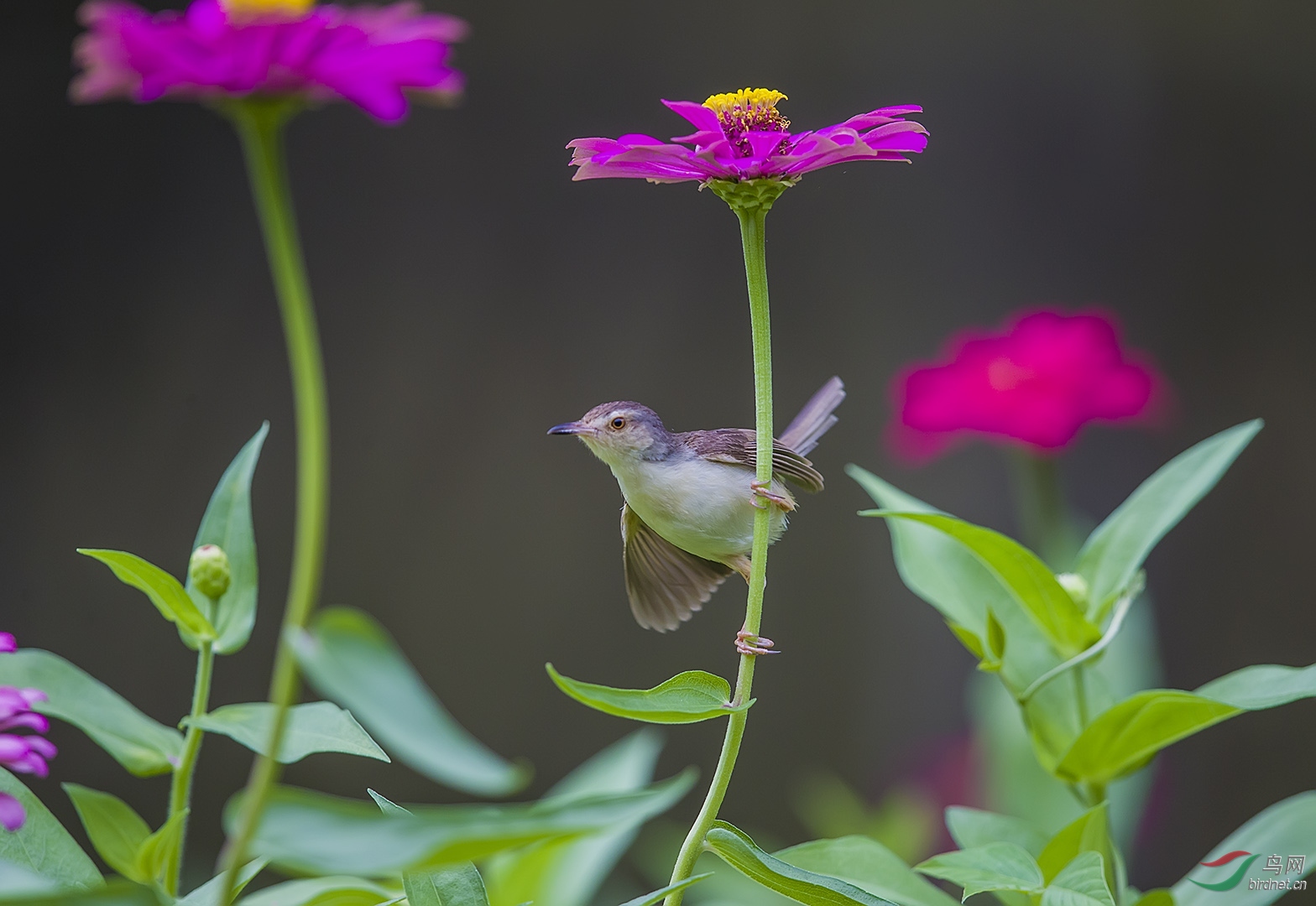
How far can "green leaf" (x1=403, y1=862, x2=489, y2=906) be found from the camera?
0.42 metres

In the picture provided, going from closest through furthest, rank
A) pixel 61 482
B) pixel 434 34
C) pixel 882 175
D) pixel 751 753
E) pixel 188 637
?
1. pixel 434 34
2. pixel 188 637
3. pixel 61 482
4. pixel 882 175
5. pixel 751 753

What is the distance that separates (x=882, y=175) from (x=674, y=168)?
5.62 feet

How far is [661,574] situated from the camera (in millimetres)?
564

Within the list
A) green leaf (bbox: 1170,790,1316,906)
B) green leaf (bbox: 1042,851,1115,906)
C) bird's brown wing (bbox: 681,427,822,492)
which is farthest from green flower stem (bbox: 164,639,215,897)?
green leaf (bbox: 1170,790,1316,906)

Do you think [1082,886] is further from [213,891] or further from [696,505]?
[213,891]

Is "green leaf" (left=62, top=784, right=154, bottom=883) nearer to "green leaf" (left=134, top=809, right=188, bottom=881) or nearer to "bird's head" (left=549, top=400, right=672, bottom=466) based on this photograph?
"green leaf" (left=134, top=809, right=188, bottom=881)

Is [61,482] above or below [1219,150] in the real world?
below

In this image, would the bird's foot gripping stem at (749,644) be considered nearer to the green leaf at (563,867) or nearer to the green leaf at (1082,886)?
the green leaf at (1082,886)

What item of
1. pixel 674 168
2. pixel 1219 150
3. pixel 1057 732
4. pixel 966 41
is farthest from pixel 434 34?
pixel 1219 150

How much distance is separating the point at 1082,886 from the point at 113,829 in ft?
1.28

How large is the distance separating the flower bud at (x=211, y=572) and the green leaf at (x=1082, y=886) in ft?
1.18

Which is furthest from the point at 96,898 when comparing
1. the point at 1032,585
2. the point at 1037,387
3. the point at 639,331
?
the point at 639,331

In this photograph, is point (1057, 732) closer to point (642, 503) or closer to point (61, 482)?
point (642, 503)

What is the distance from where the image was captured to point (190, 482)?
1.92 m
